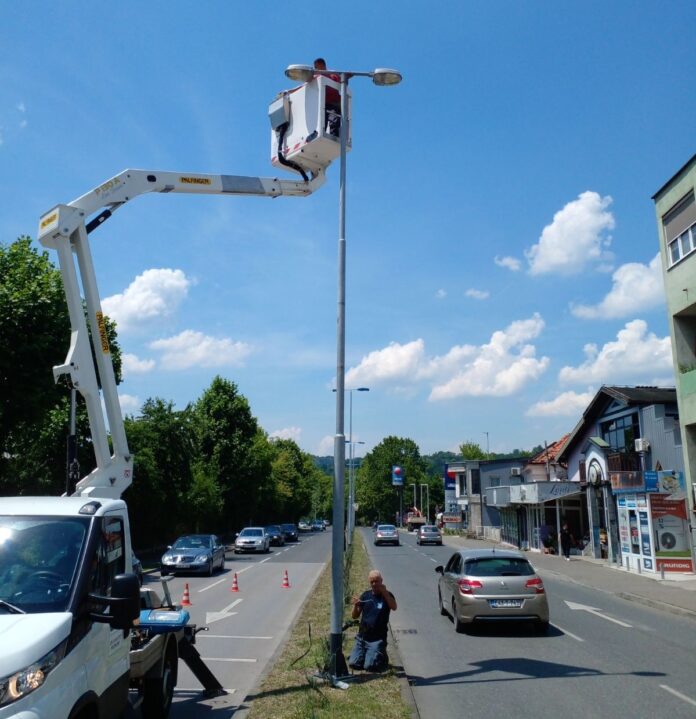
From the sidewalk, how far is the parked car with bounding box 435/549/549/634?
5.30 meters

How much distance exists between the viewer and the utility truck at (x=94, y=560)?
4316mm

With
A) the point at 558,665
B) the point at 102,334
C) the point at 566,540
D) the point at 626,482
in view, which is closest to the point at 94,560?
the point at 102,334

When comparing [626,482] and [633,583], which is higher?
[626,482]

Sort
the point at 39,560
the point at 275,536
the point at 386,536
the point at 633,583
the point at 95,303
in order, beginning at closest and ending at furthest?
the point at 39,560
the point at 95,303
the point at 633,583
the point at 275,536
the point at 386,536

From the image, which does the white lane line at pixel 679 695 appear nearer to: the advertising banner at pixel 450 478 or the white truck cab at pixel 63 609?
the white truck cab at pixel 63 609

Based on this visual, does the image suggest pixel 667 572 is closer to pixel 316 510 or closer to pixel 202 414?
pixel 202 414

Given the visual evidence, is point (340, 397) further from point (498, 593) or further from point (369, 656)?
point (498, 593)

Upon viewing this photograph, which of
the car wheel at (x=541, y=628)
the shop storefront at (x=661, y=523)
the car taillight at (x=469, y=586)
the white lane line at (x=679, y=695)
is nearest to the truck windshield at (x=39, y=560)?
the white lane line at (x=679, y=695)

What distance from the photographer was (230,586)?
22609mm

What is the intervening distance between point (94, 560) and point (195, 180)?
5.70 metres

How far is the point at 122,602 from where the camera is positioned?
475cm

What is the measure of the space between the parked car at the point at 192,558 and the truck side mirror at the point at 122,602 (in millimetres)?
21804

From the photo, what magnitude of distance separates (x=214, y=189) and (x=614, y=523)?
28406 millimetres

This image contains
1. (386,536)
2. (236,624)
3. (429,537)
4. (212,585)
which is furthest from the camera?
(429,537)
